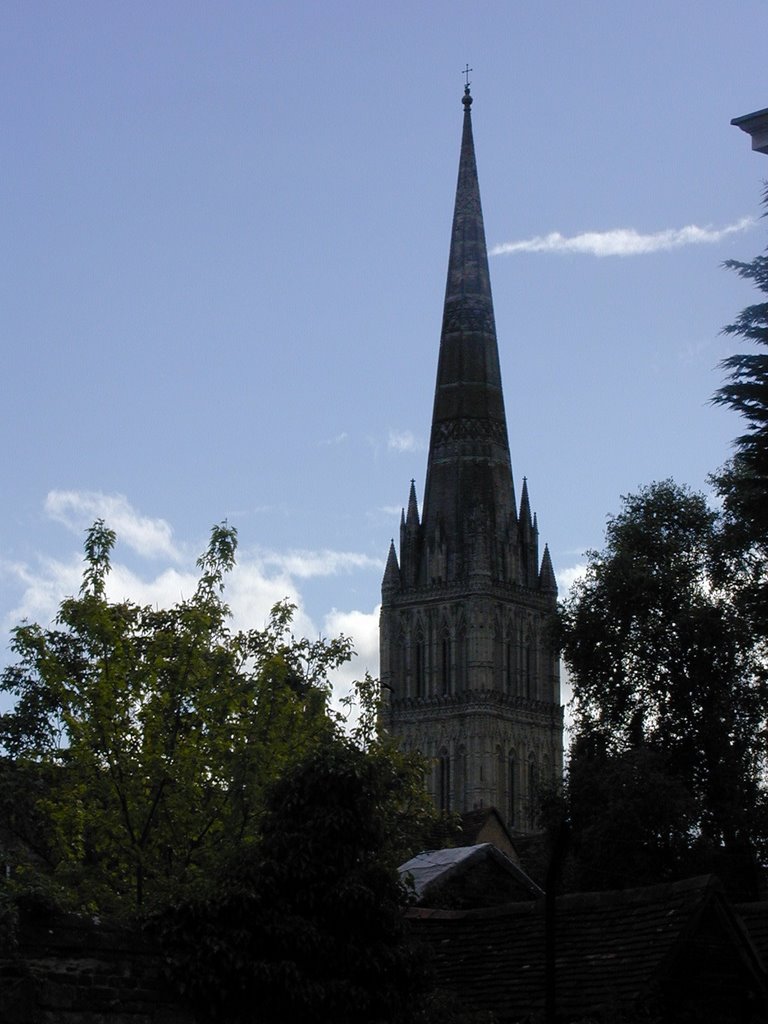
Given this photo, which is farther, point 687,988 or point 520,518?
point 520,518

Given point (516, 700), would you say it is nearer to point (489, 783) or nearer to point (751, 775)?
point (489, 783)

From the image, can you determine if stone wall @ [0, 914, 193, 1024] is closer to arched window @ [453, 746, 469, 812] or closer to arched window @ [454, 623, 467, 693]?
arched window @ [453, 746, 469, 812]

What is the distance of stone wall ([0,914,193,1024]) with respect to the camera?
1706 cm

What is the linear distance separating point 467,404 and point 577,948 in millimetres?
A: 110272

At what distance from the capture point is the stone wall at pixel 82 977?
17062 mm

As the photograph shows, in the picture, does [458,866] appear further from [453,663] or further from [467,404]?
[467,404]

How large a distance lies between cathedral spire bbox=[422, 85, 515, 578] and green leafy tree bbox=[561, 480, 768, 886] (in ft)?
216

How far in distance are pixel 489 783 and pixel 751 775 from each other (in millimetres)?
68238

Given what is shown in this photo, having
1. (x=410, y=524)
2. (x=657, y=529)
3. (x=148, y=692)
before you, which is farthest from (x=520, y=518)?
(x=148, y=692)

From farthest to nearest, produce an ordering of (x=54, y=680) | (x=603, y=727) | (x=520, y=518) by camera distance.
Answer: (x=520, y=518) < (x=603, y=727) < (x=54, y=680)

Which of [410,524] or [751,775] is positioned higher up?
[410,524]

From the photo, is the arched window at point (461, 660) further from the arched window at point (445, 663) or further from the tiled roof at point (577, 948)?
the tiled roof at point (577, 948)

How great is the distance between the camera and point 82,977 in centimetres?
1770

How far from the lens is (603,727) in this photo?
204 ft
